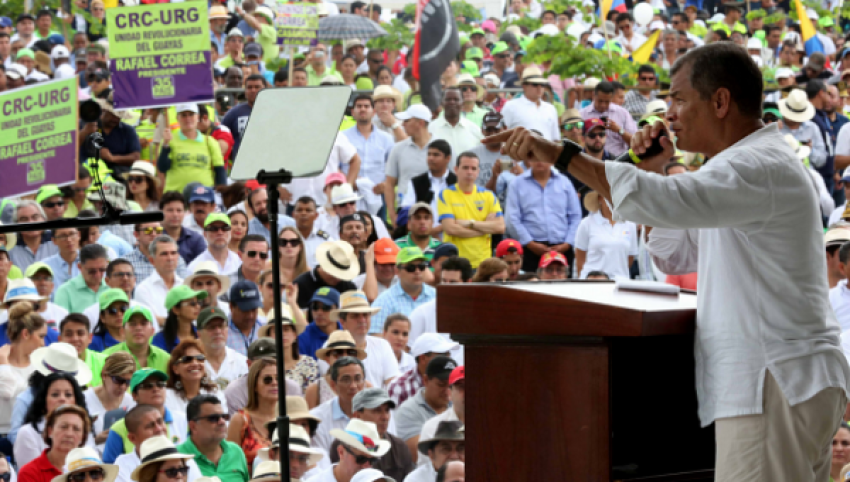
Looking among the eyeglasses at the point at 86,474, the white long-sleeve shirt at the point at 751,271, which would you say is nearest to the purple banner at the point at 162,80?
the eyeglasses at the point at 86,474

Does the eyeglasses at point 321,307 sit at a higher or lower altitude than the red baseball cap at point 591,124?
lower

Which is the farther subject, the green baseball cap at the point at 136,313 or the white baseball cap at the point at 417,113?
the white baseball cap at the point at 417,113

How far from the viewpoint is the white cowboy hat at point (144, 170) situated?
9.48 m

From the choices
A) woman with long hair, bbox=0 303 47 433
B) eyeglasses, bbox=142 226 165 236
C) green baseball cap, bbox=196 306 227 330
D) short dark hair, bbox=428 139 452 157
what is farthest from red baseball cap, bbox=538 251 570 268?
woman with long hair, bbox=0 303 47 433

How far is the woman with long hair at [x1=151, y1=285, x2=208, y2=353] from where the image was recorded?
7551 mm

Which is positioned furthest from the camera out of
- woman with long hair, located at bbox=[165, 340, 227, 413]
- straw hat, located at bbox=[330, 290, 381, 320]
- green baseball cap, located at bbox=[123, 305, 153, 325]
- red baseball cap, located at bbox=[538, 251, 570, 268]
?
red baseball cap, located at bbox=[538, 251, 570, 268]

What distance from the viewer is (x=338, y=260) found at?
28.0ft

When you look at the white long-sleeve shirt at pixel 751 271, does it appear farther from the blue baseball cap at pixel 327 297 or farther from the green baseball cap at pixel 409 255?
the green baseball cap at pixel 409 255

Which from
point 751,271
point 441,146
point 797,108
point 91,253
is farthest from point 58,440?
point 797,108

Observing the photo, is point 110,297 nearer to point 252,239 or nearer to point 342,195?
point 252,239

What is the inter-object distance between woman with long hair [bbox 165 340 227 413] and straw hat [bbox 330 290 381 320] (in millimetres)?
1243

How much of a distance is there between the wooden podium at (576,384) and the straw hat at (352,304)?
5303 mm

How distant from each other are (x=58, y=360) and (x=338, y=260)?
8.34 feet

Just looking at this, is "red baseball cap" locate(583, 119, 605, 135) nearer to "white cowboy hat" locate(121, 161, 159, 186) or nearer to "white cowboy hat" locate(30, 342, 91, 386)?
"white cowboy hat" locate(121, 161, 159, 186)
